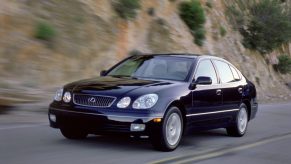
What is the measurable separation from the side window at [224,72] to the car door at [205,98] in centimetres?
27

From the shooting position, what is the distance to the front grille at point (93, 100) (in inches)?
342

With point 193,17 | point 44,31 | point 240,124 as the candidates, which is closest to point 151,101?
point 240,124

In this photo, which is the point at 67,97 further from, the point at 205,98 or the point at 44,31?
the point at 44,31

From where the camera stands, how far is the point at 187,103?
9461 millimetres

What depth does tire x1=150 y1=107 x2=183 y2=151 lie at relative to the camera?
880cm

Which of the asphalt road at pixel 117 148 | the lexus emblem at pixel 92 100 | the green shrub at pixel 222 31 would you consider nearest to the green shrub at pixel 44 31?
the asphalt road at pixel 117 148

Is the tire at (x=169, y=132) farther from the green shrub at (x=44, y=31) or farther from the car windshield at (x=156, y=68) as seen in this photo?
the green shrub at (x=44, y=31)

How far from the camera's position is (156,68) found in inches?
396

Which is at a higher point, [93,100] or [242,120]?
Answer: [93,100]

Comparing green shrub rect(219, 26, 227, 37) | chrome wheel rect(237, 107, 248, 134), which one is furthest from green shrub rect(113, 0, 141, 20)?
chrome wheel rect(237, 107, 248, 134)

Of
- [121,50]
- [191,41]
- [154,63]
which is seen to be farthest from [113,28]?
[154,63]

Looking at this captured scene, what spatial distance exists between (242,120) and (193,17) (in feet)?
51.2

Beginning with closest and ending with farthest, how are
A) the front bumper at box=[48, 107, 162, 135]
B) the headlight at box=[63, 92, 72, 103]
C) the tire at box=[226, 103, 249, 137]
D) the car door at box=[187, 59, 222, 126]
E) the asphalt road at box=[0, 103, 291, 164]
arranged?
the asphalt road at box=[0, 103, 291, 164]
the front bumper at box=[48, 107, 162, 135]
the headlight at box=[63, 92, 72, 103]
the car door at box=[187, 59, 222, 126]
the tire at box=[226, 103, 249, 137]

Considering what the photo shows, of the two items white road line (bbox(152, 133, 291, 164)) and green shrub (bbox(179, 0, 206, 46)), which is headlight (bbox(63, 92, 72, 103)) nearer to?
white road line (bbox(152, 133, 291, 164))
